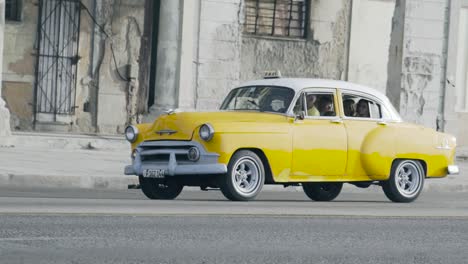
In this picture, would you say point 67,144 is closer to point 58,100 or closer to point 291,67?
point 58,100

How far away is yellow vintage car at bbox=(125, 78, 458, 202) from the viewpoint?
15.3m

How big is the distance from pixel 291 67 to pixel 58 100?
555 centimetres

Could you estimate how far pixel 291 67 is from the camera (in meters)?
29.9

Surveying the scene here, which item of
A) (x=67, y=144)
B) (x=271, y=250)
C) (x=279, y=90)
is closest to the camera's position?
(x=271, y=250)

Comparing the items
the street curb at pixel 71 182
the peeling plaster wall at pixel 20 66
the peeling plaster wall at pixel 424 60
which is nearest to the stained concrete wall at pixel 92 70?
the peeling plaster wall at pixel 20 66

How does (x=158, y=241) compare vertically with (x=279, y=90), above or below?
below

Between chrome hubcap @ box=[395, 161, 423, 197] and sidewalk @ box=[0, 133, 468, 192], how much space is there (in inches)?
158

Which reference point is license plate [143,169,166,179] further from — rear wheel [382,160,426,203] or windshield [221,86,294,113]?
rear wheel [382,160,426,203]

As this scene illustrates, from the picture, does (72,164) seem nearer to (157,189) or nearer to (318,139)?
(157,189)

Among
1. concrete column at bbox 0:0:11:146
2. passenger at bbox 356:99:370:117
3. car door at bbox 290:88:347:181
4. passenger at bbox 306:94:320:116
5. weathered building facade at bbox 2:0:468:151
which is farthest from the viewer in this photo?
weathered building facade at bbox 2:0:468:151

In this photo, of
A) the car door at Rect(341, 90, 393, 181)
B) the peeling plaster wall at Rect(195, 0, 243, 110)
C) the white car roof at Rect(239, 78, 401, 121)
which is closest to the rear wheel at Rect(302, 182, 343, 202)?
the car door at Rect(341, 90, 393, 181)

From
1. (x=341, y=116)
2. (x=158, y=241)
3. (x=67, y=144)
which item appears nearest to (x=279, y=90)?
(x=341, y=116)

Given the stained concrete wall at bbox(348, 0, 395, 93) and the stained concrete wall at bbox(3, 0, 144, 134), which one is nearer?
the stained concrete wall at bbox(3, 0, 144, 134)

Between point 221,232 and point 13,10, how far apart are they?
1684 cm
